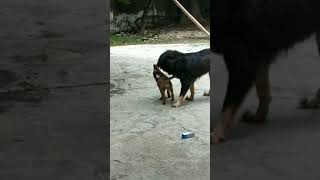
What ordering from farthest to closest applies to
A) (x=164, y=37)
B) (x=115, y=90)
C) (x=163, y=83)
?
(x=164, y=37), (x=115, y=90), (x=163, y=83)

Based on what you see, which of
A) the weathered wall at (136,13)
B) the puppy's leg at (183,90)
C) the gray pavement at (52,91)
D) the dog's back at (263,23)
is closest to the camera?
the dog's back at (263,23)

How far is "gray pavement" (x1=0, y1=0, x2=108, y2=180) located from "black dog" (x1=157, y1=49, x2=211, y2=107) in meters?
0.61

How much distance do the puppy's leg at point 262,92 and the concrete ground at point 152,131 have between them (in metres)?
0.62

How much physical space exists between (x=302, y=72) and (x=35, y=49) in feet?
10.2

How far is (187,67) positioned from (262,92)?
2.60 metres

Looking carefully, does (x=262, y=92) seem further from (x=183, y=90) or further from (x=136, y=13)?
(x=136, y=13)

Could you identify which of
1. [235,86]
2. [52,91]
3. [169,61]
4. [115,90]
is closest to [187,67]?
[169,61]

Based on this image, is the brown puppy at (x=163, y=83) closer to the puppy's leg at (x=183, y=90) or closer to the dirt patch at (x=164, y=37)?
the puppy's leg at (x=183, y=90)

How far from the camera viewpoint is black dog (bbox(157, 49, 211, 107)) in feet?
16.2

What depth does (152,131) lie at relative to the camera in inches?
152

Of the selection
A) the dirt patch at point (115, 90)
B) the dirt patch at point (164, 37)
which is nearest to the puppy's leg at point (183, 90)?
the dirt patch at point (115, 90)

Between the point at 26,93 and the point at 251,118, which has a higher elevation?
the point at 251,118

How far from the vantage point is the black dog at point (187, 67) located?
4949mm

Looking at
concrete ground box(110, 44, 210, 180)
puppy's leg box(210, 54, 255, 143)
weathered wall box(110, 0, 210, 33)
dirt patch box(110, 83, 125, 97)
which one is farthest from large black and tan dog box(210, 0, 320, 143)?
weathered wall box(110, 0, 210, 33)
